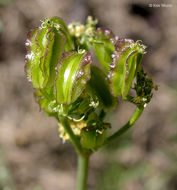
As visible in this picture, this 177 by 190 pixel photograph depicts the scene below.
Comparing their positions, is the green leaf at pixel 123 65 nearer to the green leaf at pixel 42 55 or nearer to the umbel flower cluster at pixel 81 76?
the umbel flower cluster at pixel 81 76

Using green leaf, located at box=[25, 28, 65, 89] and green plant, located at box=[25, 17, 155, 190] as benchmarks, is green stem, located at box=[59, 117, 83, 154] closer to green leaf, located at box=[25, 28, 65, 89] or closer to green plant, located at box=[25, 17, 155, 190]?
green plant, located at box=[25, 17, 155, 190]

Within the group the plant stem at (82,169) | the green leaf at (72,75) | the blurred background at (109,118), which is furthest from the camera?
the blurred background at (109,118)

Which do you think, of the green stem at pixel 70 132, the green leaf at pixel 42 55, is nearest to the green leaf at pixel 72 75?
the green leaf at pixel 42 55

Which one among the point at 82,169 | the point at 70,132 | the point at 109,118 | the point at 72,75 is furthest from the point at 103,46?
the point at 109,118

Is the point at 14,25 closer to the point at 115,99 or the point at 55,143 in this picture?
the point at 55,143

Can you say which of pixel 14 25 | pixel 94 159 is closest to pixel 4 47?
pixel 14 25

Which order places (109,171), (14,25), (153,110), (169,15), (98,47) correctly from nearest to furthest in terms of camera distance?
1. (98,47)
2. (109,171)
3. (153,110)
4. (14,25)
5. (169,15)

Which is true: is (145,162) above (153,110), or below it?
below
